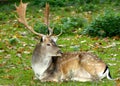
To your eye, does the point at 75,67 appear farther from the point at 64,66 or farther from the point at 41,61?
the point at 41,61

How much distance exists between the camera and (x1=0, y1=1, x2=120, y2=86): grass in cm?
955

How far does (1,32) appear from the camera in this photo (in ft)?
49.4

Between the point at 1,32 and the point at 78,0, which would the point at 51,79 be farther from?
the point at 78,0

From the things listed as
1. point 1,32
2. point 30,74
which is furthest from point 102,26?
point 30,74

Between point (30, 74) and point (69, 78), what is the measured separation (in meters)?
1.13

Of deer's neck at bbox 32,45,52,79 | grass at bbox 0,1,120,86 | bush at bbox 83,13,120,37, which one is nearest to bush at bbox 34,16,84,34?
grass at bbox 0,1,120,86

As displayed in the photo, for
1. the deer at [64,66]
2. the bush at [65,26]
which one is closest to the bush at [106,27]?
the bush at [65,26]

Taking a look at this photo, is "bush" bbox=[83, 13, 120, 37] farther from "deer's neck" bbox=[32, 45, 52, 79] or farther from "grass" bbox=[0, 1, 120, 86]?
"deer's neck" bbox=[32, 45, 52, 79]

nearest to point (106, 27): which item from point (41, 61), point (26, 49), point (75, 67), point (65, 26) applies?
point (65, 26)

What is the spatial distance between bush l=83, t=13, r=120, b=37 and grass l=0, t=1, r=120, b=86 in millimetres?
294

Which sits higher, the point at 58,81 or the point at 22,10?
the point at 22,10

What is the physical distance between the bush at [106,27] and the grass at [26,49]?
294 millimetres

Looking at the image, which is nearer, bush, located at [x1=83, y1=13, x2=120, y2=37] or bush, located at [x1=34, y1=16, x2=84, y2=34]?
bush, located at [x1=83, y1=13, x2=120, y2=37]

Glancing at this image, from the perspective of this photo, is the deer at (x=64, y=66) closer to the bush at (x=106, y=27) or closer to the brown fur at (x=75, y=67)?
the brown fur at (x=75, y=67)
